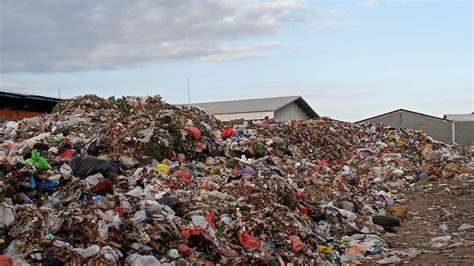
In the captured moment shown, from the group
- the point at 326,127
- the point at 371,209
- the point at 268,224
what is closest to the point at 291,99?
A: the point at 326,127

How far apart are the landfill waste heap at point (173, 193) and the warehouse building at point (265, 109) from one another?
12.6 metres

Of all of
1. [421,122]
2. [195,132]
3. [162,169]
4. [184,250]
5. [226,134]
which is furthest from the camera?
[421,122]

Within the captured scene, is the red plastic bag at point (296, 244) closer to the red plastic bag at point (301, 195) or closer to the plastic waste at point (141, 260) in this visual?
the red plastic bag at point (301, 195)

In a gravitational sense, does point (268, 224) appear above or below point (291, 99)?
below

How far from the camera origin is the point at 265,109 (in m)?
23.9

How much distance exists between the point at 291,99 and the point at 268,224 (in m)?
20.3

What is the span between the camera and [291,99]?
25203 mm

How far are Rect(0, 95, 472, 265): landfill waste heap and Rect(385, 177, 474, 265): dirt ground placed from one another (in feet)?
0.88

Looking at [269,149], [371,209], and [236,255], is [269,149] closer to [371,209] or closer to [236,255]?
[371,209]

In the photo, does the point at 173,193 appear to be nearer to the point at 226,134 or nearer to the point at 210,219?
the point at 210,219

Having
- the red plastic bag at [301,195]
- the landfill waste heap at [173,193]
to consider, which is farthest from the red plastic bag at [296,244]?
the red plastic bag at [301,195]

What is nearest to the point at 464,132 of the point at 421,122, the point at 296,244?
the point at 421,122

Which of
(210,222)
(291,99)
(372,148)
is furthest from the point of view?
(291,99)

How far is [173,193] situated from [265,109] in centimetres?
1867
